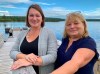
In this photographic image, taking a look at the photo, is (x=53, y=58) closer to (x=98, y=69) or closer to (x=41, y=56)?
(x=41, y=56)

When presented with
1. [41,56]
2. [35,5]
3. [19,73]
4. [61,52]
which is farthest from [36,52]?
[19,73]

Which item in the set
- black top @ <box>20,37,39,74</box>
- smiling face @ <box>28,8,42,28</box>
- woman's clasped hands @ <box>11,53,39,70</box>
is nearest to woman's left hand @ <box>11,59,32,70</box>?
woman's clasped hands @ <box>11,53,39,70</box>

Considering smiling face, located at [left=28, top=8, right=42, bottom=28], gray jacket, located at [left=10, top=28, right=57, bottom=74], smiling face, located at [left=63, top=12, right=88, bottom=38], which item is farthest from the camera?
smiling face, located at [left=28, top=8, right=42, bottom=28]

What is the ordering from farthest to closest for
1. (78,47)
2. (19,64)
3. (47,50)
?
(47,50), (78,47), (19,64)

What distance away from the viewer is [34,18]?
2.38 meters

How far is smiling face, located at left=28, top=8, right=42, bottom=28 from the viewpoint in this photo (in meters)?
2.39

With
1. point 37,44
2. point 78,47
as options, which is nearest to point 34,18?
point 37,44

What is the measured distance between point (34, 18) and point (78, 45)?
501mm

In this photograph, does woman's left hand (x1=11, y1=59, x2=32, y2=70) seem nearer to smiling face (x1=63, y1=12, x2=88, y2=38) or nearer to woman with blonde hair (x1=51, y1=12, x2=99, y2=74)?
woman with blonde hair (x1=51, y1=12, x2=99, y2=74)

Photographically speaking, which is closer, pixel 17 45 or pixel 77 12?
pixel 77 12

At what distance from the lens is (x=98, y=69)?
15.8 feet

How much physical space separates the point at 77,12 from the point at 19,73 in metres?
0.68

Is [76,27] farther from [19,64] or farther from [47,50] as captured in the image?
[19,64]

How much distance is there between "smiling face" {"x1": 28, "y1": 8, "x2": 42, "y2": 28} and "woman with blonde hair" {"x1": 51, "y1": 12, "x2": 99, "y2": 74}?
284 mm
